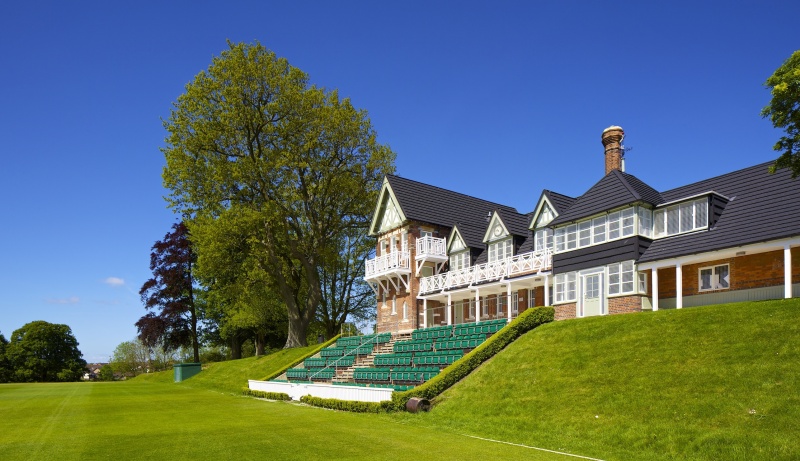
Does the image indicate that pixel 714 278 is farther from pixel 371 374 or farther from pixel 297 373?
pixel 297 373

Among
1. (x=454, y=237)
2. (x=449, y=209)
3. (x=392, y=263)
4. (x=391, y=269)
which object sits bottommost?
(x=391, y=269)

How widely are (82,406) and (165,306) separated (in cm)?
3272

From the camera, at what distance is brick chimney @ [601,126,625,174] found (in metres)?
28.7

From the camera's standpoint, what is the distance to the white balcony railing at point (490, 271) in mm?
28141

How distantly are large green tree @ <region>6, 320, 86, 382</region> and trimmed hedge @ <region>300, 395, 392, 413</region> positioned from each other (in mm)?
56314

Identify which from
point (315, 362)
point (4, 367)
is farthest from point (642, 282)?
point (4, 367)

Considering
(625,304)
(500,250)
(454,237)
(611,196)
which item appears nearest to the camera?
(625,304)

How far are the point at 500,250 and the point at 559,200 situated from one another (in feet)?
17.6

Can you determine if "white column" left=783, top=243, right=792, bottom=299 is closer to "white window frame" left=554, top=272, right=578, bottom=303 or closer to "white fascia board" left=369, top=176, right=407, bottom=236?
"white window frame" left=554, top=272, right=578, bottom=303

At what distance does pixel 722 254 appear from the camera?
21156mm

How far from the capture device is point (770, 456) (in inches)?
402

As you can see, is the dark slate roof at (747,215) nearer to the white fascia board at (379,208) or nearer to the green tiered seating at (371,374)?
the green tiered seating at (371,374)

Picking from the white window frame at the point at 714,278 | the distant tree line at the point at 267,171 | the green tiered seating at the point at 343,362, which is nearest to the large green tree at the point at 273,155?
the distant tree line at the point at 267,171

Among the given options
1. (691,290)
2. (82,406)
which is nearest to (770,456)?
(691,290)
